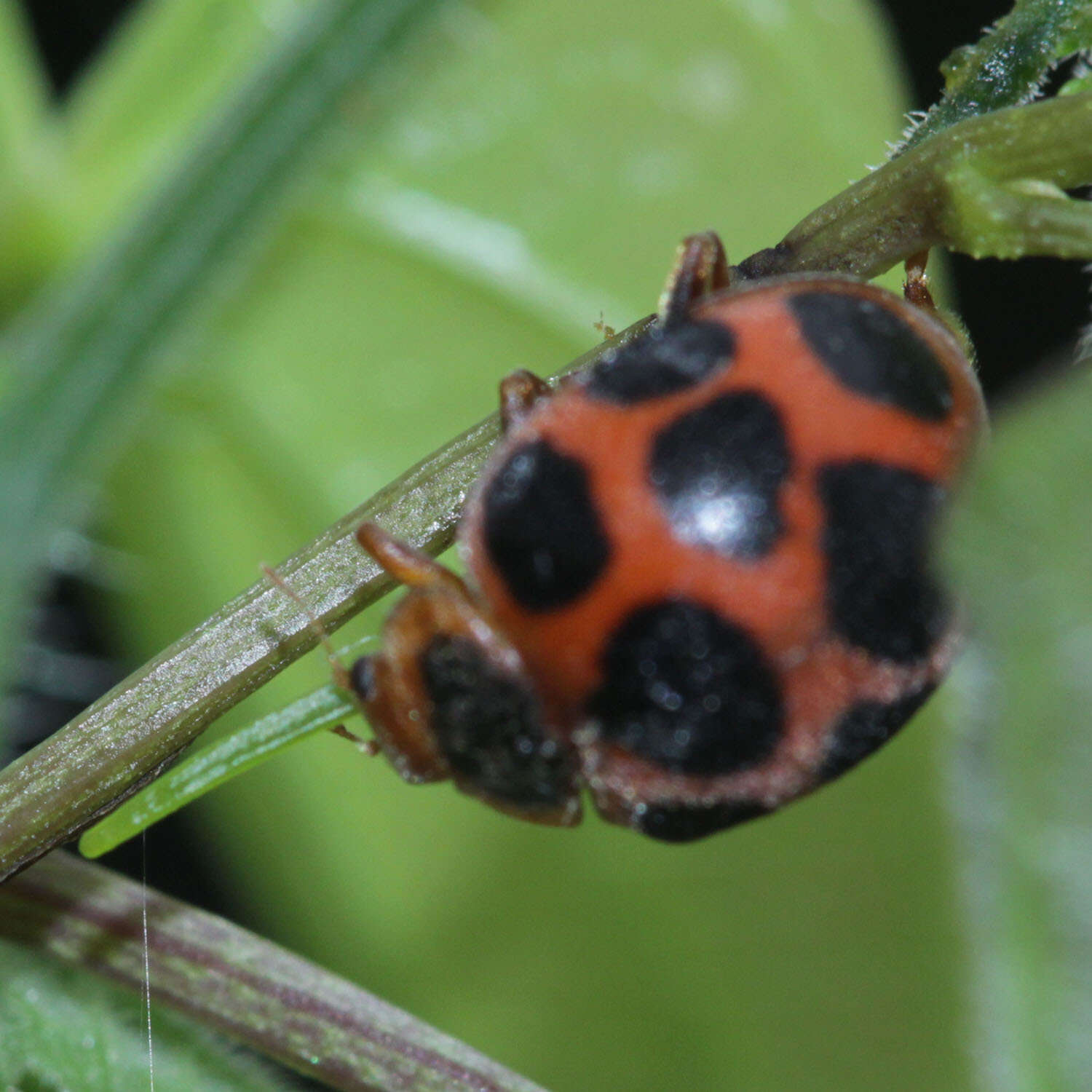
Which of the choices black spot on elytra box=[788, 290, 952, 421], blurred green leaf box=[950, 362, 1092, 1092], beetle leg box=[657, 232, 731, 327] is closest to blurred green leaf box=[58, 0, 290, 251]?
beetle leg box=[657, 232, 731, 327]

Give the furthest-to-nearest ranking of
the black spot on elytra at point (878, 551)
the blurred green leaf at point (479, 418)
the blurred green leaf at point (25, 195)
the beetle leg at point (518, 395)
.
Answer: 1. the blurred green leaf at point (25, 195)
2. the blurred green leaf at point (479, 418)
3. the beetle leg at point (518, 395)
4. the black spot on elytra at point (878, 551)

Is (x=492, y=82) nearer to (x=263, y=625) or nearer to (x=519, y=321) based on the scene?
(x=519, y=321)

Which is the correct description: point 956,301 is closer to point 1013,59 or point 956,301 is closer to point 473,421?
point 473,421

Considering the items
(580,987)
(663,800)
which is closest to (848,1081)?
(580,987)

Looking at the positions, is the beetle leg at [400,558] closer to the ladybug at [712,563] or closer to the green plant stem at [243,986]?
the ladybug at [712,563]

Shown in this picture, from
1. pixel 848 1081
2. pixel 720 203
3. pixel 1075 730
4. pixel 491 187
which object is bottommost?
pixel 848 1081

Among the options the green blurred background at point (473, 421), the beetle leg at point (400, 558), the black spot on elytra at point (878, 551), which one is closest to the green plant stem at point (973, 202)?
the black spot on elytra at point (878, 551)
